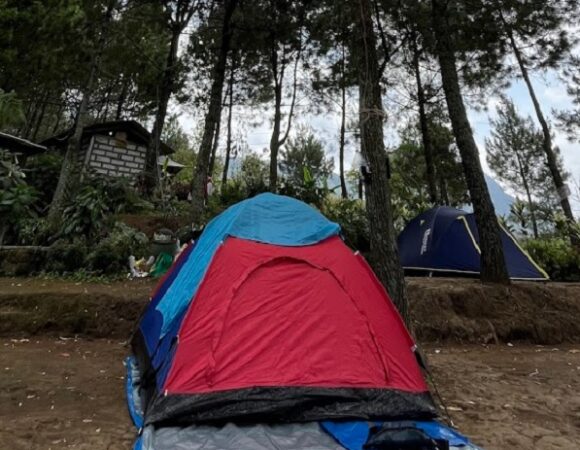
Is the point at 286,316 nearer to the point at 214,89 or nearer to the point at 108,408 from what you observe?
the point at 108,408

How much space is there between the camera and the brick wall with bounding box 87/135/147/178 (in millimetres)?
12195

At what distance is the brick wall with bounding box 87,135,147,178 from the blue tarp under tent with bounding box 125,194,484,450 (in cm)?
967

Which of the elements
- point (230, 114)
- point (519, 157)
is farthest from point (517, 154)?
point (230, 114)

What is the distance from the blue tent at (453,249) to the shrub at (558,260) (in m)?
1.06

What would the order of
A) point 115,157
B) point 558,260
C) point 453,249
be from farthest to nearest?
point 115,157 → point 558,260 → point 453,249

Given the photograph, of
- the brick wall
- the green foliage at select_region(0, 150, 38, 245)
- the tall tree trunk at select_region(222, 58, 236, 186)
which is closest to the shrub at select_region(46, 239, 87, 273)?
the green foliage at select_region(0, 150, 38, 245)

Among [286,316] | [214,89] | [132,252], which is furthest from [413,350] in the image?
[214,89]

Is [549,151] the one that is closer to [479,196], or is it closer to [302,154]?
[479,196]

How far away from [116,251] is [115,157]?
712cm

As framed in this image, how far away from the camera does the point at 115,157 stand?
12.5 meters

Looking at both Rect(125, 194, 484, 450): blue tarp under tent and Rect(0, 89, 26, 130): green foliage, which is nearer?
Rect(125, 194, 484, 450): blue tarp under tent

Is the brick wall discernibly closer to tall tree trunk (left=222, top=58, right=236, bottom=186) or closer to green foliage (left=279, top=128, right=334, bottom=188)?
tall tree trunk (left=222, top=58, right=236, bottom=186)

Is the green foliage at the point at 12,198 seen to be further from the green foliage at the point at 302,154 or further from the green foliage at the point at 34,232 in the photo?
the green foliage at the point at 302,154

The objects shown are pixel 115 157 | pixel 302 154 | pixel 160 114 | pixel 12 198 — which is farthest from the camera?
pixel 302 154
